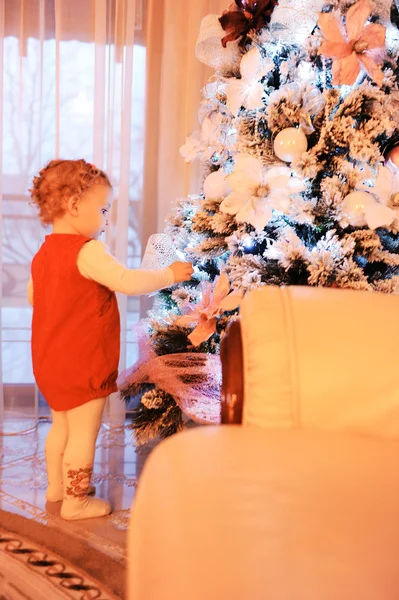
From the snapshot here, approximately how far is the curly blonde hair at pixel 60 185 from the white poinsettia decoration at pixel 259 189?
0.40 metres

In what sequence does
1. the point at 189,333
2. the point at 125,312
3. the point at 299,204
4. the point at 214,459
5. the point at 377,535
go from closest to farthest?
the point at 377,535 → the point at 214,459 → the point at 299,204 → the point at 189,333 → the point at 125,312

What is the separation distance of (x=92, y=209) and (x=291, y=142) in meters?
0.56

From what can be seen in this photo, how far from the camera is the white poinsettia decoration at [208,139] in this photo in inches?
63.6

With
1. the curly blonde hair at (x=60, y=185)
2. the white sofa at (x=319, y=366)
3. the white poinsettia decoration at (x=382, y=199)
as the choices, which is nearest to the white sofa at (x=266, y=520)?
the white sofa at (x=319, y=366)

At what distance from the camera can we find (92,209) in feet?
5.11

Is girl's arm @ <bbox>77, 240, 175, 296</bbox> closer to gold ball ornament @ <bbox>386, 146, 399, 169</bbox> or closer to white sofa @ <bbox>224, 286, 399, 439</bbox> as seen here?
white sofa @ <bbox>224, 286, 399, 439</bbox>

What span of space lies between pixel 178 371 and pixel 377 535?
101 centimetres

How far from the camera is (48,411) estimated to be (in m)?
2.33

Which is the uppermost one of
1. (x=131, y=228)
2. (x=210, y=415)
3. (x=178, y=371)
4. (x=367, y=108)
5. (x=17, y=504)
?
(x=367, y=108)

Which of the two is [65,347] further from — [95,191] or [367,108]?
[367,108]

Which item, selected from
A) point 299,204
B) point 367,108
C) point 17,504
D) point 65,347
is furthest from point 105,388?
point 367,108

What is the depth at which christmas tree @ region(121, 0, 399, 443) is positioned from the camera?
54.6 inches

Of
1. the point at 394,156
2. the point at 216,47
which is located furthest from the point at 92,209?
the point at 394,156

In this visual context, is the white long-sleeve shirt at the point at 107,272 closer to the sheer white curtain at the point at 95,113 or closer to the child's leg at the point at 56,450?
the child's leg at the point at 56,450
